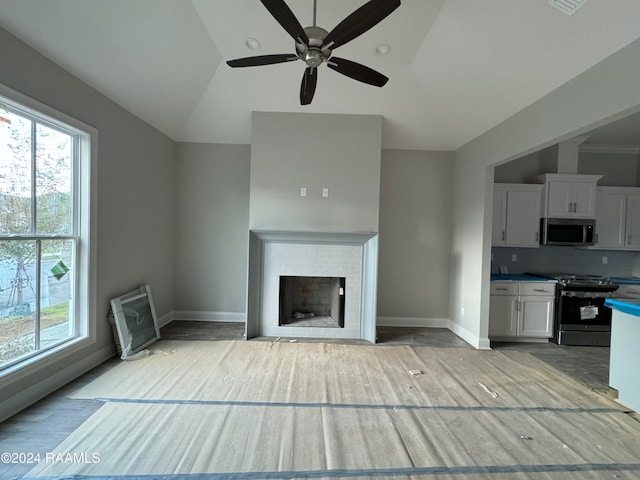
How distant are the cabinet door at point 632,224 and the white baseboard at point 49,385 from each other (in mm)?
7244

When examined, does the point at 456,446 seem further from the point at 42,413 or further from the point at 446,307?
the point at 42,413

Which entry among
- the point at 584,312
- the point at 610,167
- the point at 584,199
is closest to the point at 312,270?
the point at 584,312

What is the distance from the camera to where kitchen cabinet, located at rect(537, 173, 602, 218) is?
4.07 m

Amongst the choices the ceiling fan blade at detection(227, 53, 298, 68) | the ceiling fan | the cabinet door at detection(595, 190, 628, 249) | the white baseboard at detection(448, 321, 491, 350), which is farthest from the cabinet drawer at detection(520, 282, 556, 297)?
the ceiling fan blade at detection(227, 53, 298, 68)

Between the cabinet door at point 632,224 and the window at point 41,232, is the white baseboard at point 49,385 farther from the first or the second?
the cabinet door at point 632,224

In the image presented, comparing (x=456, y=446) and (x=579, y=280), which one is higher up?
(x=579, y=280)

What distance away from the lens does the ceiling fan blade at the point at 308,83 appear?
212 cm

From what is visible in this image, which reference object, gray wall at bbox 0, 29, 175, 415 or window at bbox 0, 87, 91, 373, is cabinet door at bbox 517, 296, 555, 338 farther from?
window at bbox 0, 87, 91, 373

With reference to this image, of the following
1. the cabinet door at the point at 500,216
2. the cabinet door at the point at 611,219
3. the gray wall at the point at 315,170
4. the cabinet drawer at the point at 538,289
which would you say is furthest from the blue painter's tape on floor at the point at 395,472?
the cabinet door at the point at 611,219

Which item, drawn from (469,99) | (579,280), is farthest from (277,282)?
(579,280)

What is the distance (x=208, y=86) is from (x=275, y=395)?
143 inches

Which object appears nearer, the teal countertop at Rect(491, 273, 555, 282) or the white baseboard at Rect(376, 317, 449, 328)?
the teal countertop at Rect(491, 273, 555, 282)

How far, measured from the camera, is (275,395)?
8.01ft

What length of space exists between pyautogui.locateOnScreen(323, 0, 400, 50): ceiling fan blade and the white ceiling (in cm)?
99
